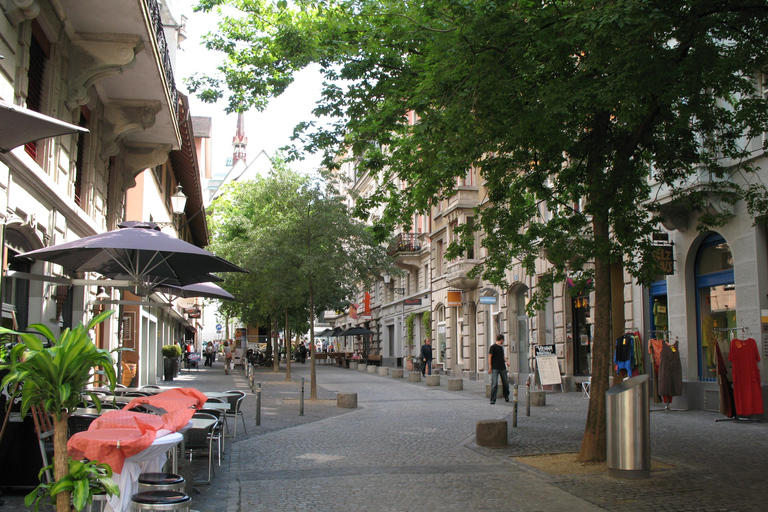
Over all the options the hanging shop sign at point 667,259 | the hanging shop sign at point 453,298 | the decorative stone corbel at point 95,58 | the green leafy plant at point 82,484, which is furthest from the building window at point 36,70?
the hanging shop sign at point 453,298

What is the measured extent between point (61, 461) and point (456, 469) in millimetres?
5593

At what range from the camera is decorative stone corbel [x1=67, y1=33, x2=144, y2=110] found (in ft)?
38.3

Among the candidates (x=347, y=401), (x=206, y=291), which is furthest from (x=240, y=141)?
(x=206, y=291)

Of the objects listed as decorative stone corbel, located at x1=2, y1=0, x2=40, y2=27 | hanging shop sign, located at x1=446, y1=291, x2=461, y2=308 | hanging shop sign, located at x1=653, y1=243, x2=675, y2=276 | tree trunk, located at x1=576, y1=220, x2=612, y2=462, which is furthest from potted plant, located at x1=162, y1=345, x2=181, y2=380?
tree trunk, located at x1=576, y1=220, x2=612, y2=462

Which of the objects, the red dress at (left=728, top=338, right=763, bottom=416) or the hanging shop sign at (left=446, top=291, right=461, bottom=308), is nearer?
the red dress at (left=728, top=338, right=763, bottom=416)

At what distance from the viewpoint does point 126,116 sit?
14.9m

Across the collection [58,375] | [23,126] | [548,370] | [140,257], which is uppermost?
[23,126]

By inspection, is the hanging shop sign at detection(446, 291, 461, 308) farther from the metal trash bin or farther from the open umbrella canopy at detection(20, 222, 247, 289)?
the metal trash bin

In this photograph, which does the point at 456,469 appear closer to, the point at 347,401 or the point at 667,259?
the point at 347,401

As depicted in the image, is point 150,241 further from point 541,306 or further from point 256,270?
point 256,270

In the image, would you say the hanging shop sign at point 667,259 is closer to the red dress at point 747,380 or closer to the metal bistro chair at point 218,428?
the red dress at point 747,380

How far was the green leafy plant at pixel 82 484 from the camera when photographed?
14.8ft

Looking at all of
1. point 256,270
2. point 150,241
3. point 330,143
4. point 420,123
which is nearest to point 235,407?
point 150,241

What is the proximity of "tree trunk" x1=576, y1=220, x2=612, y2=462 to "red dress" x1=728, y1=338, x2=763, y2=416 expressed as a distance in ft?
18.2
